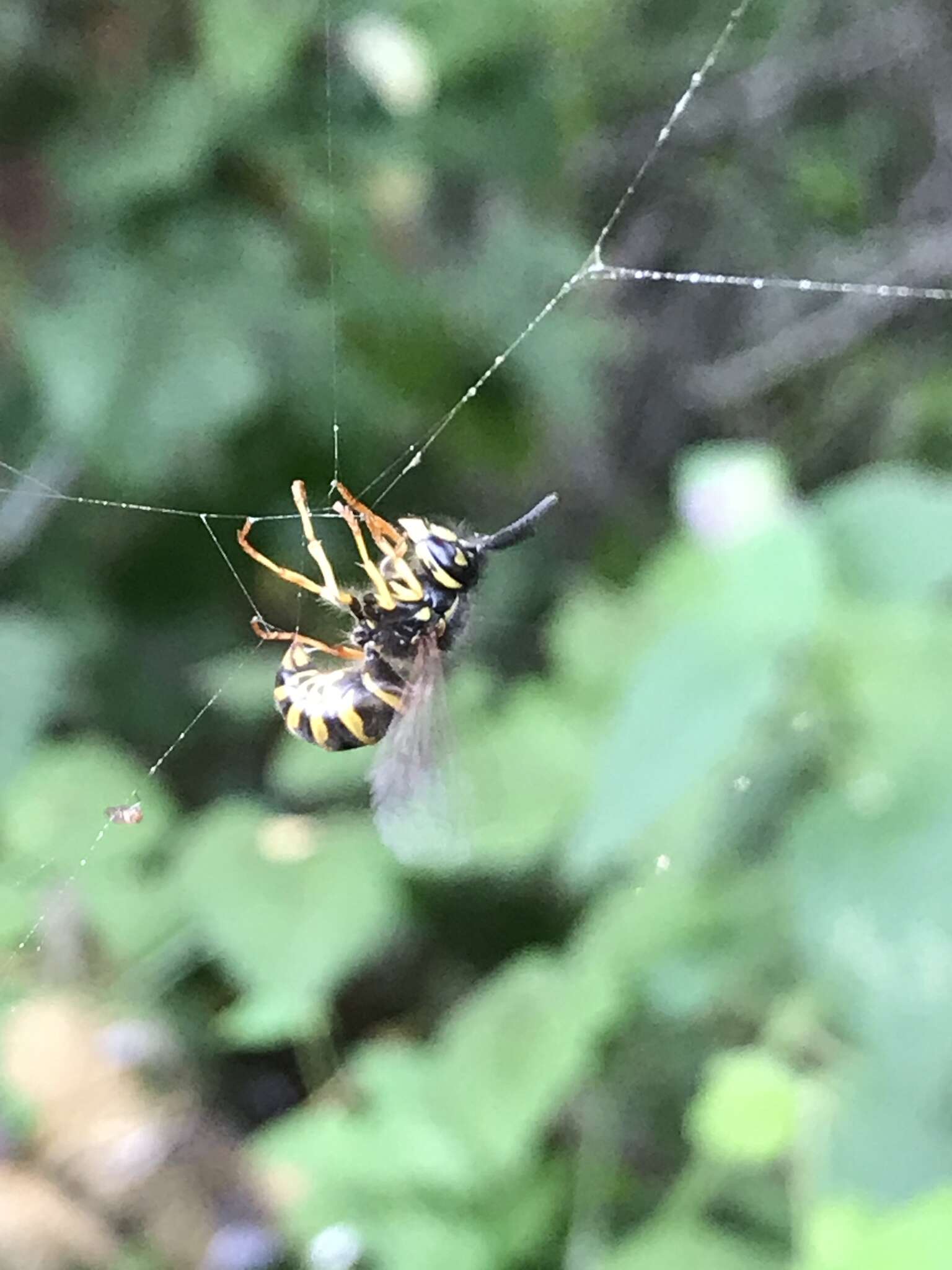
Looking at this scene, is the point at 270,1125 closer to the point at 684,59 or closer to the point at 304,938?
the point at 304,938

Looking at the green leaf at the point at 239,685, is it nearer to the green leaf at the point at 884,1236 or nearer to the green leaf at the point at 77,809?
the green leaf at the point at 77,809

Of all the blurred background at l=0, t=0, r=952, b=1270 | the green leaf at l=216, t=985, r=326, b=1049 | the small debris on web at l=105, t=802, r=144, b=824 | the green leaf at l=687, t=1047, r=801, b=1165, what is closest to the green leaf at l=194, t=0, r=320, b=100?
the blurred background at l=0, t=0, r=952, b=1270

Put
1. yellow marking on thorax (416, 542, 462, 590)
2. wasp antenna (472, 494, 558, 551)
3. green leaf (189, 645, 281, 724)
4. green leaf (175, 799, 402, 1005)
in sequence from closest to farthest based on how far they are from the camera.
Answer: wasp antenna (472, 494, 558, 551) < yellow marking on thorax (416, 542, 462, 590) < green leaf (175, 799, 402, 1005) < green leaf (189, 645, 281, 724)

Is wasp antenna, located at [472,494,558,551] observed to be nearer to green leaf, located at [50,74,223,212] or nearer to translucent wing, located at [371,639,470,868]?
translucent wing, located at [371,639,470,868]

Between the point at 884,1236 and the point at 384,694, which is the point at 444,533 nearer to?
the point at 384,694

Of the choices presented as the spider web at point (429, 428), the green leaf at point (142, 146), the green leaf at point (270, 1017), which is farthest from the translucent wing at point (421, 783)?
the green leaf at point (142, 146)
